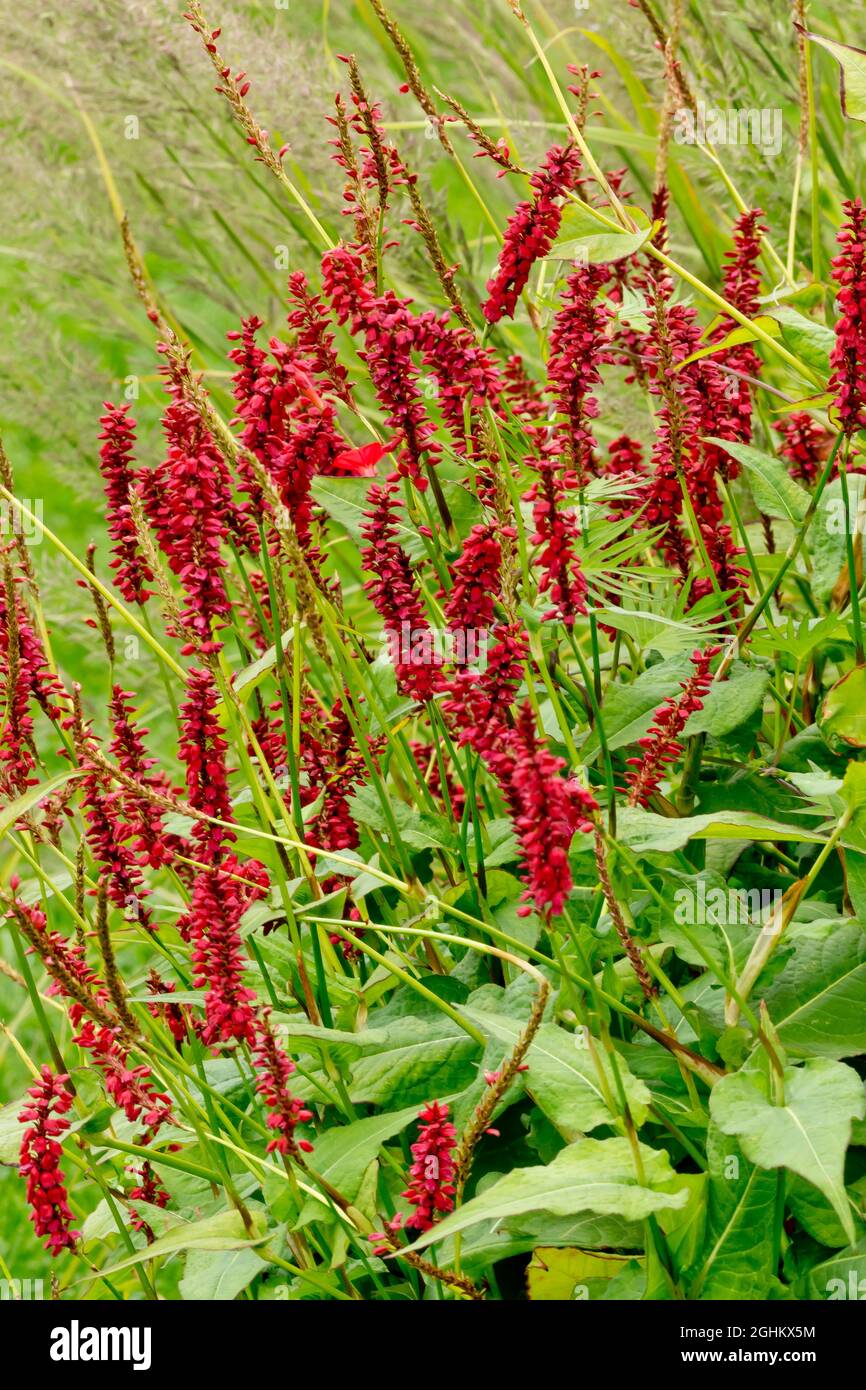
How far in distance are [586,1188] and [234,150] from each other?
7.08 ft

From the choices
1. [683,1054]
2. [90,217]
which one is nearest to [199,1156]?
[683,1054]

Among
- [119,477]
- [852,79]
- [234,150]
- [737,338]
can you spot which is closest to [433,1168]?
[119,477]

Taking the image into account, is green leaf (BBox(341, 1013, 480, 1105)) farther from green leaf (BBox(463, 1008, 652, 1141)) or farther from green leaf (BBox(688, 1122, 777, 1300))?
green leaf (BBox(688, 1122, 777, 1300))

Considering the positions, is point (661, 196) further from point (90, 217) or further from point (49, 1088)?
point (90, 217)

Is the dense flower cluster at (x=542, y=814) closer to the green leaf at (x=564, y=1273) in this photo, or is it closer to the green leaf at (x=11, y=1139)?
the green leaf at (x=564, y=1273)

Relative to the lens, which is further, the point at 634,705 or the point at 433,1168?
the point at 634,705

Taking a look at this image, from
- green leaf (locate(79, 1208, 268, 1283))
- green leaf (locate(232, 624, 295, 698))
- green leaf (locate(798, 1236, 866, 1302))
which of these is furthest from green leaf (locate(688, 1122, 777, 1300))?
green leaf (locate(232, 624, 295, 698))

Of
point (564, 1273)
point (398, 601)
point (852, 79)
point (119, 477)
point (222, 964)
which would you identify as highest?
point (852, 79)

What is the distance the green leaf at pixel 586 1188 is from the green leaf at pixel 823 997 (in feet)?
0.59

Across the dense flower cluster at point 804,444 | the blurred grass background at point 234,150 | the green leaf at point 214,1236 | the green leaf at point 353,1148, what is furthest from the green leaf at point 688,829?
the blurred grass background at point 234,150

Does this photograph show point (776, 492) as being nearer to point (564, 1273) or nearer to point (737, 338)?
point (737, 338)

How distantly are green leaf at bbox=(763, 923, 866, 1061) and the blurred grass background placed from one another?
1292 millimetres

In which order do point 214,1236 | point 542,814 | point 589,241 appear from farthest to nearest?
point 589,241
point 214,1236
point 542,814

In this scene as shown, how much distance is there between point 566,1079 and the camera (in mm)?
1043
